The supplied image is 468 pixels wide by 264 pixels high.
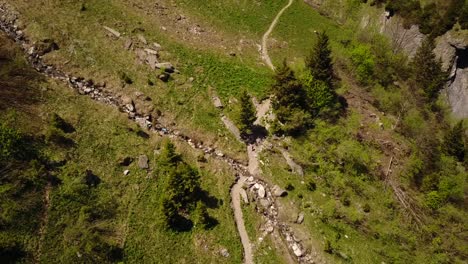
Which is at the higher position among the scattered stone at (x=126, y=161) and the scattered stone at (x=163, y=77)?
the scattered stone at (x=163, y=77)

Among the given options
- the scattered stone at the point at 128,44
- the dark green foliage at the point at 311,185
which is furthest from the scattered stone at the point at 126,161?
the dark green foliage at the point at 311,185

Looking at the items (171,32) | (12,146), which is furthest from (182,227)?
(171,32)

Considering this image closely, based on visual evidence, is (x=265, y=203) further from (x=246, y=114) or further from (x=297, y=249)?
(x=246, y=114)

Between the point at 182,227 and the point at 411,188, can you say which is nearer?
the point at 182,227

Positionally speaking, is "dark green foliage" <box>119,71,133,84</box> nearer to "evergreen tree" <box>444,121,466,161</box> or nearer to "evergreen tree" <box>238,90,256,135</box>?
"evergreen tree" <box>238,90,256,135</box>

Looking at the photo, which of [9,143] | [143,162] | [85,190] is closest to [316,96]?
[143,162]

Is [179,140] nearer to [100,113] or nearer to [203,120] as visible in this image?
[203,120]

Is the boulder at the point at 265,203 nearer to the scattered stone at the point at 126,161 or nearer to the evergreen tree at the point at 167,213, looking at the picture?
the evergreen tree at the point at 167,213
